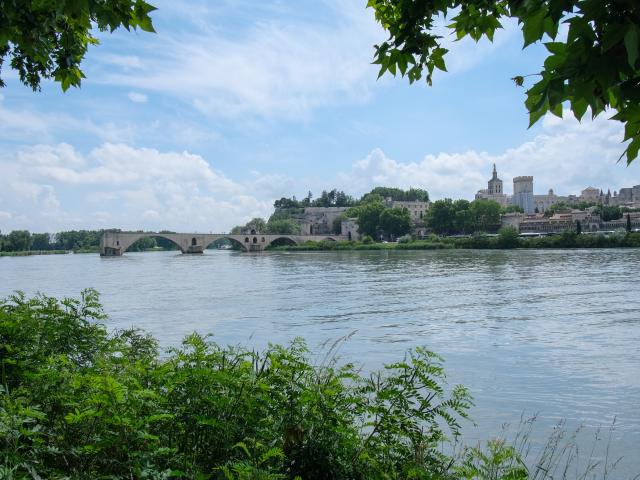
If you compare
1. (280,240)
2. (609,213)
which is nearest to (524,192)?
(609,213)

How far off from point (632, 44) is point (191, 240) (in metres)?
95.6

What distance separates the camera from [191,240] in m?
94.5

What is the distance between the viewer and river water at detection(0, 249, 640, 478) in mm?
8602

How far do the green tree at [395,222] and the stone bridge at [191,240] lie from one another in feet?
41.6

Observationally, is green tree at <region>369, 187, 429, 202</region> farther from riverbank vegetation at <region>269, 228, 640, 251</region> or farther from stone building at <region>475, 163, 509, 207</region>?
riverbank vegetation at <region>269, 228, 640, 251</region>

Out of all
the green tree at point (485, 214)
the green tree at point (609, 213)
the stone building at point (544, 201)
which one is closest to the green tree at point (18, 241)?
the green tree at point (485, 214)

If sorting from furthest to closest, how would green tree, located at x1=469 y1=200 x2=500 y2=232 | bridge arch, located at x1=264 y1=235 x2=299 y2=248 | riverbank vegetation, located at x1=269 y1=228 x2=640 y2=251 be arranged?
green tree, located at x1=469 y1=200 x2=500 y2=232, bridge arch, located at x1=264 y1=235 x2=299 y2=248, riverbank vegetation, located at x1=269 y1=228 x2=640 y2=251

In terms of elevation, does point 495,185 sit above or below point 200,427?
above

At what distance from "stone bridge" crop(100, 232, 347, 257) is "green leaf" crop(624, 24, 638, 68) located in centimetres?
8744

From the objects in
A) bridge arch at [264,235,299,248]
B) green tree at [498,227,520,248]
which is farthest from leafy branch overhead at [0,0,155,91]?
bridge arch at [264,235,299,248]

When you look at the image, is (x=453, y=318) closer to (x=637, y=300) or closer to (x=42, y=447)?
(x=637, y=300)

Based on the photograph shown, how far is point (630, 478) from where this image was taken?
237 inches

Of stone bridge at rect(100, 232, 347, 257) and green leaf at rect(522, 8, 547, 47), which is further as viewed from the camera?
stone bridge at rect(100, 232, 347, 257)

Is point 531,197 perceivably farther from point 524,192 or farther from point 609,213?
point 609,213
